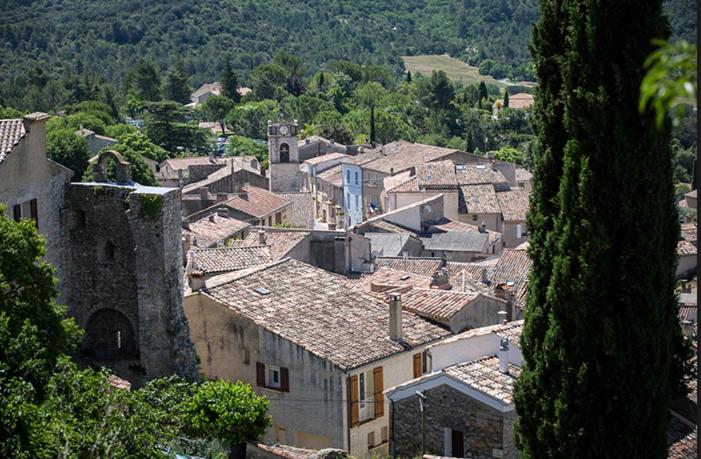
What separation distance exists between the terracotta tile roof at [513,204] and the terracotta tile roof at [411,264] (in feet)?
62.0

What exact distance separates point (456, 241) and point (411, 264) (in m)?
10.7

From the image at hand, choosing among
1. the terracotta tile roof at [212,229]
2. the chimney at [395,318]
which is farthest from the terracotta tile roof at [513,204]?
the chimney at [395,318]

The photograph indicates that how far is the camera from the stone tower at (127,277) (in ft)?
94.0

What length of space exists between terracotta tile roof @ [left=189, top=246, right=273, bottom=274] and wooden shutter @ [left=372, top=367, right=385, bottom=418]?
10.0 metres

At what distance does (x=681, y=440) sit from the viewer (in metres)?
19.8

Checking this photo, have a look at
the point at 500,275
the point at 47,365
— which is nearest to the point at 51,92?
the point at 500,275

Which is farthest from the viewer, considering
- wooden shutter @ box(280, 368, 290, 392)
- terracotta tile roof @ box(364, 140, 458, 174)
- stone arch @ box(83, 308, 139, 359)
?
terracotta tile roof @ box(364, 140, 458, 174)

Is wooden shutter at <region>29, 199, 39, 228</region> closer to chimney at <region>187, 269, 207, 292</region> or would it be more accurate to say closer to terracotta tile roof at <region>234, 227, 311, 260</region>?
chimney at <region>187, 269, 207, 292</region>

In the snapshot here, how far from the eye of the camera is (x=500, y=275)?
4778 cm

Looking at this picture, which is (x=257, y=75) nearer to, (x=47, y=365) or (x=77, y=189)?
(x=77, y=189)

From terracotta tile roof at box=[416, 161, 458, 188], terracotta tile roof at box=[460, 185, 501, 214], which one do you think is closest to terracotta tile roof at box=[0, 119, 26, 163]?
terracotta tile roof at box=[460, 185, 501, 214]

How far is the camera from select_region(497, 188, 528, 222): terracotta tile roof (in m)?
68.4

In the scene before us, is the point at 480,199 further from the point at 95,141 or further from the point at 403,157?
the point at 95,141

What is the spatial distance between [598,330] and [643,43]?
349 cm
